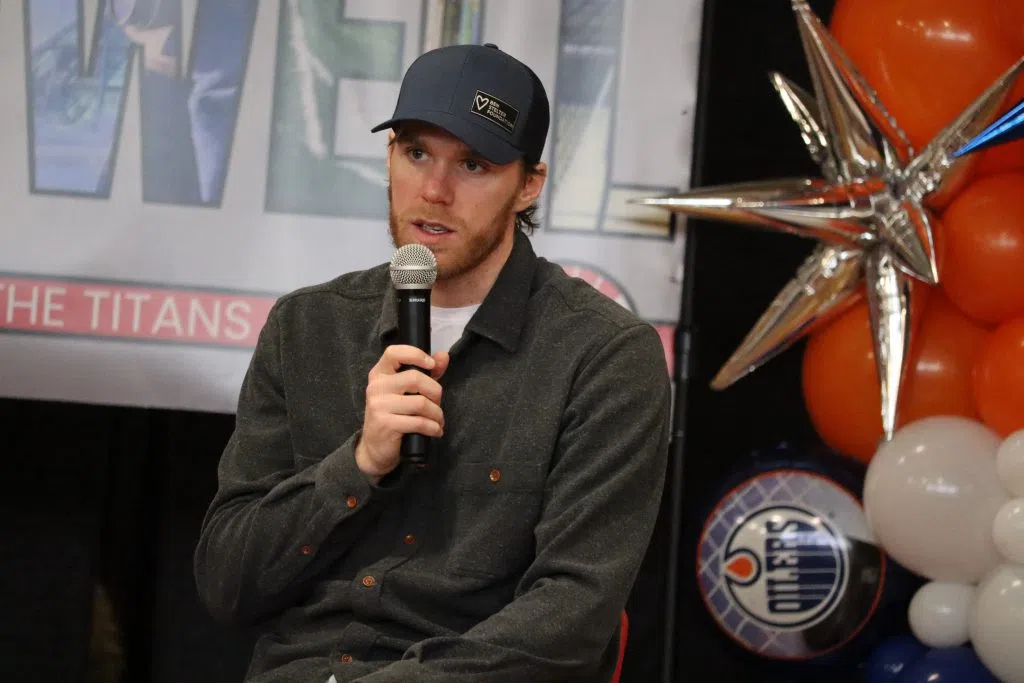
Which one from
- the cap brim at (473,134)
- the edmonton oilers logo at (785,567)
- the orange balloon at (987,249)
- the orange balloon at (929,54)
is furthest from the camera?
the edmonton oilers logo at (785,567)

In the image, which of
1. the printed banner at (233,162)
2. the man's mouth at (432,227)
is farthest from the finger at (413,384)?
the printed banner at (233,162)

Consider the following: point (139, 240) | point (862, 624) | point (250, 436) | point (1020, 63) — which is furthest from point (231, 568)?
point (1020, 63)

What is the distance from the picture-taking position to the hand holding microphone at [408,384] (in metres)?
1.72

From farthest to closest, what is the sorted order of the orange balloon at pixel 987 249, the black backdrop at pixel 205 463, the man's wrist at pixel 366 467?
the black backdrop at pixel 205 463 < the orange balloon at pixel 987 249 < the man's wrist at pixel 366 467

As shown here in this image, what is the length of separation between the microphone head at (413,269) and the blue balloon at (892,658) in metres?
1.73

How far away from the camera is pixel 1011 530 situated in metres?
2.69

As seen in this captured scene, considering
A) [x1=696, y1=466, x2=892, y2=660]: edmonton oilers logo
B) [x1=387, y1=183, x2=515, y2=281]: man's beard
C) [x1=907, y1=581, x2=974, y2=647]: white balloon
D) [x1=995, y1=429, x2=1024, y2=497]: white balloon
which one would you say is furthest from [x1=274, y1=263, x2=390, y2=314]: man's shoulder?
[x1=907, y1=581, x2=974, y2=647]: white balloon

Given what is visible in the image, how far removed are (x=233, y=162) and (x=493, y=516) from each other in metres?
1.53

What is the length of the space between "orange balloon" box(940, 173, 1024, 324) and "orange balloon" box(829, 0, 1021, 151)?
0.19 metres

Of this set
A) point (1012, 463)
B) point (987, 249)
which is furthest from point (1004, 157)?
point (1012, 463)

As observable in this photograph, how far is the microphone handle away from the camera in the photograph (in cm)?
174

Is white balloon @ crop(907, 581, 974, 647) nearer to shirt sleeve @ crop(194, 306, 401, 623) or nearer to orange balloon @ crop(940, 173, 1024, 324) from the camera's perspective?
orange balloon @ crop(940, 173, 1024, 324)

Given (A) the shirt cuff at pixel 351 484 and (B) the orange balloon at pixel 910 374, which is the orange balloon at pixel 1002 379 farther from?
(A) the shirt cuff at pixel 351 484

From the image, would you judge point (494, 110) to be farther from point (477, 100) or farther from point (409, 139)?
point (409, 139)
